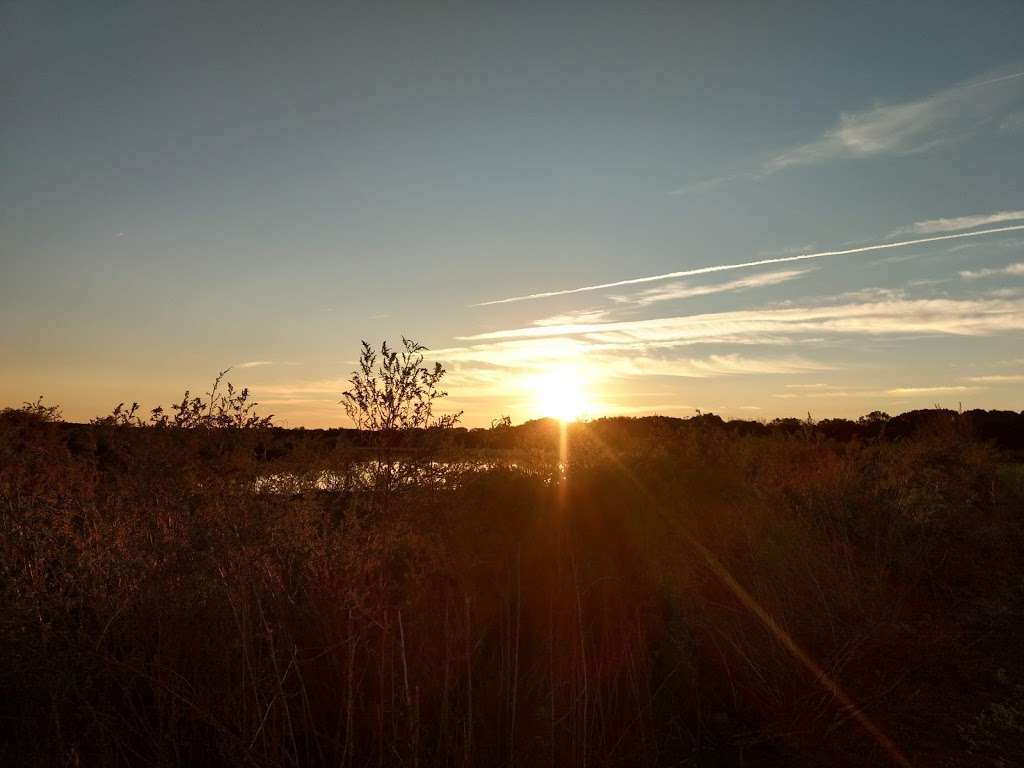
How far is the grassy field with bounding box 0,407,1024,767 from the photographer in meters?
3.97

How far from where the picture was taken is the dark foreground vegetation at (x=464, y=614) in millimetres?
3975

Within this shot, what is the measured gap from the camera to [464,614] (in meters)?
5.38

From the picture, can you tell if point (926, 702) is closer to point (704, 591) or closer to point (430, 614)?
point (704, 591)

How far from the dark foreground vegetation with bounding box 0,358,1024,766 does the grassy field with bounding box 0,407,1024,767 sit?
0.10 feet

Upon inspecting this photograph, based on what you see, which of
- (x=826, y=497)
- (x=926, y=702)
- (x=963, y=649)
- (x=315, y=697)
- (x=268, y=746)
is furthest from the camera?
(x=826, y=497)

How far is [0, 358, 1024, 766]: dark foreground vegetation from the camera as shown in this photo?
3.97 meters

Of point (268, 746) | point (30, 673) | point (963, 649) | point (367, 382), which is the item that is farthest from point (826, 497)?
point (30, 673)

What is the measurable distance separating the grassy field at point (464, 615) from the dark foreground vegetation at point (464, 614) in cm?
3

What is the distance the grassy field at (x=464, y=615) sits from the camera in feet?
13.0

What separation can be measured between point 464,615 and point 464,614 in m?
0.03

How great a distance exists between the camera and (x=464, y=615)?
540 centimetres

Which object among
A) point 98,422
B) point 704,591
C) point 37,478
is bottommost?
point 704,591

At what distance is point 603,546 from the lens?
27.4 ft

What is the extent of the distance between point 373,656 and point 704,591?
3992 mm
